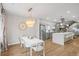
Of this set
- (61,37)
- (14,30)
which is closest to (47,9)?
(61,37)

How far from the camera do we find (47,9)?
1784 millimetres

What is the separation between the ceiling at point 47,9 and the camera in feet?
5.79

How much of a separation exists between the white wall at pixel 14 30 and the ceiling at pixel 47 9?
0.12 metres

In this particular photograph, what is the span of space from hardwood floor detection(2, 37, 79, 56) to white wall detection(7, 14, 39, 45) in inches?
4.5

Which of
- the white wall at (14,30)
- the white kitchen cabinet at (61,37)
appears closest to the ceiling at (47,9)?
the white wall at (14,30)

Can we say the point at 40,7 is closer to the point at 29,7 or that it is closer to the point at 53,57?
the point at 29,7

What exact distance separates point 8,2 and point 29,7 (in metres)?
0.33

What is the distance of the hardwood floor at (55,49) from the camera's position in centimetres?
178

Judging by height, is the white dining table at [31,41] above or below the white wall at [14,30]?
below

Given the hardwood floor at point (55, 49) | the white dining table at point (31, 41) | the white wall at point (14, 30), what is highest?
the white wall at point (14, 30)

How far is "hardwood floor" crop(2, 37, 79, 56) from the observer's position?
5.82 ft

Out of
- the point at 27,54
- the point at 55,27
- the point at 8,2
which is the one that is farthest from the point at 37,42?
the point at 8,2

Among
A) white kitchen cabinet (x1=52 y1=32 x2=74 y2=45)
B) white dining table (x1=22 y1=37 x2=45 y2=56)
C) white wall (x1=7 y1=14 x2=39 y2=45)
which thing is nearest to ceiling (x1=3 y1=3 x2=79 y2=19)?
white wall (x1=7 y1=14 x2=39 y2=45)

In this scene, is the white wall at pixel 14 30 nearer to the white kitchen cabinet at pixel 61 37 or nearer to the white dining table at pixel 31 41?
the white dining table at pixel 31 41
